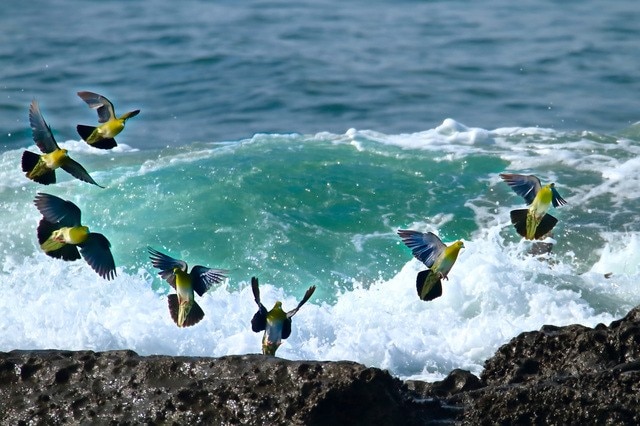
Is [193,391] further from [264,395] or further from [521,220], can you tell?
[521,220]

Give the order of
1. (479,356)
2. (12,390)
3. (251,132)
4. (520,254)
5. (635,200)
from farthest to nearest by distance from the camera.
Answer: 1. (251,132)
2. (635,200)
3. (520,254)
4. (479,356)
5. (12,390)

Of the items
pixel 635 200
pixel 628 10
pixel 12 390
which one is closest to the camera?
pixel 12 390

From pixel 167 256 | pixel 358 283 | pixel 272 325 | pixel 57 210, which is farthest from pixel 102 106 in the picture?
pixel 358 283

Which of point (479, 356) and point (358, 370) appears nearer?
point (358, 370)

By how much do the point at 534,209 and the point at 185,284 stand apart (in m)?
1.66

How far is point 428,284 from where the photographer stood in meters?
5.55

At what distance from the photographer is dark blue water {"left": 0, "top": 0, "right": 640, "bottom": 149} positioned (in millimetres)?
14344

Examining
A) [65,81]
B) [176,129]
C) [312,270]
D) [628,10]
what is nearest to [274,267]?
[312,270]

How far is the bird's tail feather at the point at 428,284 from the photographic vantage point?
18.1 ft

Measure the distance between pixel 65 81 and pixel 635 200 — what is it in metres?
8.25

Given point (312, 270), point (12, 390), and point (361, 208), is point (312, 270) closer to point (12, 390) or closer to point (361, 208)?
point (361, 208)

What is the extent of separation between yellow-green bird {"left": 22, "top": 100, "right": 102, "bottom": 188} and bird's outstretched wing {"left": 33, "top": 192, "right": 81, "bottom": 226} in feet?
0.49

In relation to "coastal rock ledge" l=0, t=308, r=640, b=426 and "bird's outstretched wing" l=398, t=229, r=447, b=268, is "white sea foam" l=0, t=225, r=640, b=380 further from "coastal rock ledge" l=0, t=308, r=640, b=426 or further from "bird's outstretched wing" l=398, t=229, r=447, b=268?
"coastal rock ledge" l=0, t=308, r=640, b=426

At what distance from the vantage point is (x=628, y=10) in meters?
18.7
